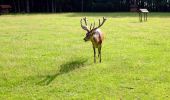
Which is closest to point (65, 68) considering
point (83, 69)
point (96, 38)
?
point (83, 69)

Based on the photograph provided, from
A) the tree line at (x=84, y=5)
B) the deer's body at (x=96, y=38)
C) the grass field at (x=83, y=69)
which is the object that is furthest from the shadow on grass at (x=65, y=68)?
the tree line at (x=84, y=5)

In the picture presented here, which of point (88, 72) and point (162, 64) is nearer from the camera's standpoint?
point (88, 72)

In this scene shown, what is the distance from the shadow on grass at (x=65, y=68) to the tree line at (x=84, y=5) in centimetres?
2853

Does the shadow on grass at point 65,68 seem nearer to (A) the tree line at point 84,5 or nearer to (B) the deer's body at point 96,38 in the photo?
(B) the deer's body at point 96,38

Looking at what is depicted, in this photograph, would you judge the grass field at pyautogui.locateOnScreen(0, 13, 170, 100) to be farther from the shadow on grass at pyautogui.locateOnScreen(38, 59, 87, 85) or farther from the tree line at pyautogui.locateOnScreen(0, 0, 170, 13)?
the tree line at pyautogui.locateOnScreen(0, 0, 170, 13)

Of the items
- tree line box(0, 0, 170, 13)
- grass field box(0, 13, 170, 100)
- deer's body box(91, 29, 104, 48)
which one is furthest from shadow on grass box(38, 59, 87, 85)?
tree line box(0, 0, 170, 13)

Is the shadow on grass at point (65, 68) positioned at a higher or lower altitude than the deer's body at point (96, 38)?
lower

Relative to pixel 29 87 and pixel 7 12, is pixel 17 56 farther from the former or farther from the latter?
pixel 7 12

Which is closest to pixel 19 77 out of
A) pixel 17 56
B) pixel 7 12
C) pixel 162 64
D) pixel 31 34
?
pixel 17 56

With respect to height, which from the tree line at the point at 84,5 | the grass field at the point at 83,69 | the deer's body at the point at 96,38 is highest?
the tree line at the point at 84,5

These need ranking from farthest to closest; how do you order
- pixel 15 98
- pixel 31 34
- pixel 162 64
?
pixel 31 34
pixel 162 64
pixel 15 98

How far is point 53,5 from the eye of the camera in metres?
39.5

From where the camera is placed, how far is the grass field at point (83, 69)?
809cm

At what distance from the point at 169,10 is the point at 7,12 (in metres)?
16.1
